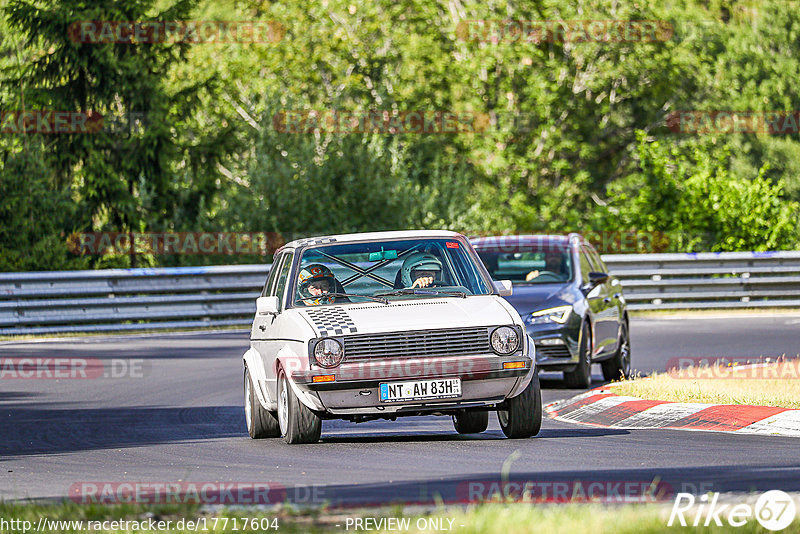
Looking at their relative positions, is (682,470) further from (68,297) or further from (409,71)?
(409,71)

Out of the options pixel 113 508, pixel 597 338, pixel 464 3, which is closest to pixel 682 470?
pixel 113 508

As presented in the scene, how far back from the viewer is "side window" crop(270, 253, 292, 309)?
11930 millimetres

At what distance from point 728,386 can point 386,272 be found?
3.91 meters

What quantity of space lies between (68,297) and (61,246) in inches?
150

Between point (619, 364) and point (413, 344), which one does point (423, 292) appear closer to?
point (413, 344)

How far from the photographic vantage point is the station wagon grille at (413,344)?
10.5m

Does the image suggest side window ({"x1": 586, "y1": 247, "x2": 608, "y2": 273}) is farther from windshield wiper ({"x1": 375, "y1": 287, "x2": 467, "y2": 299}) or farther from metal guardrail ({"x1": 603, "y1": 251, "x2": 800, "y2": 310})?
metal guardrail ({"x1": 603, "y1": 251, "x2": 800, "y2": 310})

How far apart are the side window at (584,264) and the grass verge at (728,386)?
4.81 ft

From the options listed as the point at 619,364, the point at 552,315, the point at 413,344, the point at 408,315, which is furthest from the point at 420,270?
the point at 619,364

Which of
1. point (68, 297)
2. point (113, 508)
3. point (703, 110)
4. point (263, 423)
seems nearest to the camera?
point (113, 508)

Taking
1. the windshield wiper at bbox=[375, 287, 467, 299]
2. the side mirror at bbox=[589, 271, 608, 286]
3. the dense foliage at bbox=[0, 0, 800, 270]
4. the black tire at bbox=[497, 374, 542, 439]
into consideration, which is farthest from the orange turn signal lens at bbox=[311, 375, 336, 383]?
the dense foliage at bbox=[0, 0, 800, 270]

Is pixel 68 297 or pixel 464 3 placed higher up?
pixel 464 3

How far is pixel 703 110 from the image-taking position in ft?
160

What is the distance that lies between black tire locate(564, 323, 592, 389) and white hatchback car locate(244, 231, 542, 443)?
147 inches
